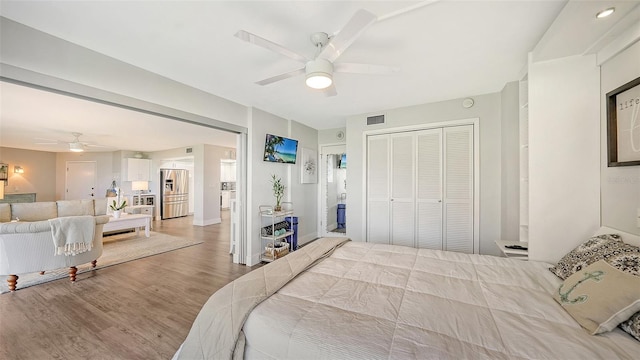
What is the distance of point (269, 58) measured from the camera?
220cm

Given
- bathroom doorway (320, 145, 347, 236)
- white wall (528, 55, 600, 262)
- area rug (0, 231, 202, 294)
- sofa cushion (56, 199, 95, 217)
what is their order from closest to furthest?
white wall (528, 55, 600, 262) → area rug (0, 231, 202, 294) → sofa cushion (56, 199, 95, 217) → bathroom doorway (320, 145, 347, 236)

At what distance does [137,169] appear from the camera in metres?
7.61

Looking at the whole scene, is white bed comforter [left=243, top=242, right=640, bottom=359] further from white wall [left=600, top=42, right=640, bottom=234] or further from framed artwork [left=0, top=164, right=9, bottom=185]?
framed artwork [left=0, top=164, right=9, bottom=185]

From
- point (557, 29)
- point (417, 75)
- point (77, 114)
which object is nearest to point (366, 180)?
point (417, 75)

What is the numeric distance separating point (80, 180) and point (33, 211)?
4.99 m

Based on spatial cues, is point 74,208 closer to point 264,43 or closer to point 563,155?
point 264,43

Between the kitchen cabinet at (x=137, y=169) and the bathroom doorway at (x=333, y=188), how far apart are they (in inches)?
259

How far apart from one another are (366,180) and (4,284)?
5.20 m

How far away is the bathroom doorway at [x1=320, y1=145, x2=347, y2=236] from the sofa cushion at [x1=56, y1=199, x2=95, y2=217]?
493 cm

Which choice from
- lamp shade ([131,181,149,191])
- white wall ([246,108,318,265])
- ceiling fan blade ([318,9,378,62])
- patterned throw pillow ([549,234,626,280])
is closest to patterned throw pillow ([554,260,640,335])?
patterned throw pillow ([549,234,626,280])

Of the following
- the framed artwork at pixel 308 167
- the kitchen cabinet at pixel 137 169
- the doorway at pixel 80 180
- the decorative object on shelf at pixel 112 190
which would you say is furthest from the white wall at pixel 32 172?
the framed artwork at pixel 308 167

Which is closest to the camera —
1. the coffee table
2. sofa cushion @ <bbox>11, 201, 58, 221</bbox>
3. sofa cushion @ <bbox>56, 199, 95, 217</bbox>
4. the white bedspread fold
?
the white bedspread fold

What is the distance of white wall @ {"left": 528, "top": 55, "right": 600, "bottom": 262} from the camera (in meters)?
1.81

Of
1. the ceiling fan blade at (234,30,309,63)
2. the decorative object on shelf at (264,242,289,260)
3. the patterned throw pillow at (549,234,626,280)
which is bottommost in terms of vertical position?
the decorative object on shelf at (264,242,289,260)
